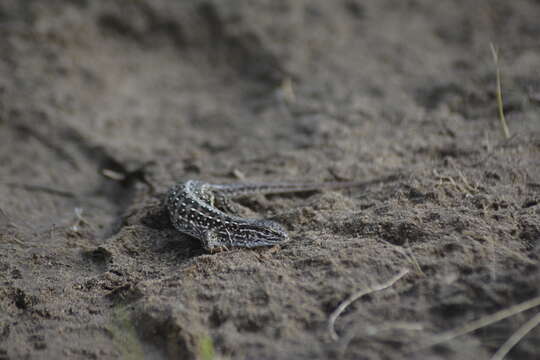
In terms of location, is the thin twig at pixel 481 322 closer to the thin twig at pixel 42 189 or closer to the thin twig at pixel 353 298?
the thin twig at pixel 353 298

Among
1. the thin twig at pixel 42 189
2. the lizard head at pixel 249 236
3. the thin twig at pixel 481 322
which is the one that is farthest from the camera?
the thin twig at pixel 42 189

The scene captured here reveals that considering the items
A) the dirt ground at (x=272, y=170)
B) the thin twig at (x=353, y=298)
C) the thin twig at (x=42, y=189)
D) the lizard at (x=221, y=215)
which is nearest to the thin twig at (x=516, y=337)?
the dirt ground at (x=272, y=170)

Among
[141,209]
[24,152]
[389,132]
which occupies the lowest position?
[24,152]

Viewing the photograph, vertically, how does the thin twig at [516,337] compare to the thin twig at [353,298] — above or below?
above

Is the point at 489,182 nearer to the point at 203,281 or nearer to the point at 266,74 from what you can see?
the point at 203,281

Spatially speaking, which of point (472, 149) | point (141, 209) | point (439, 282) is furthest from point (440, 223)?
point (141, 209)

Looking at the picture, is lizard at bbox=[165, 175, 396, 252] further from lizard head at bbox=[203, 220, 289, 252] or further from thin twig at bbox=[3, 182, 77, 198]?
thin twig at bbox=[3, 182, 77, 198]
